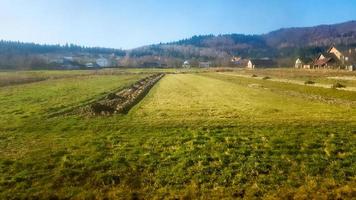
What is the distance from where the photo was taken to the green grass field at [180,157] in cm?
1084

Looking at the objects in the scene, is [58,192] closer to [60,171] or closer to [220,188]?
[60,171]

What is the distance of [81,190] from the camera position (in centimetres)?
1100

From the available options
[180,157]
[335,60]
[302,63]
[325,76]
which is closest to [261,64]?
[302,63]

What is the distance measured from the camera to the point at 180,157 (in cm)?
1388

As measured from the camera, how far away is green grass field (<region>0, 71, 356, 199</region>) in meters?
10.8

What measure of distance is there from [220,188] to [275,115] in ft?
46.2

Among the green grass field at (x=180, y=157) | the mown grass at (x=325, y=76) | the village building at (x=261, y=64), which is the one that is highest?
the village building at (x=261, y=64)

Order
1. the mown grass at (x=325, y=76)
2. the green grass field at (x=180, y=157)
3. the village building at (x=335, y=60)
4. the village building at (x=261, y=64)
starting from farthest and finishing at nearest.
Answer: the village building at (x=261, y=64) < the village building at (x=335, y=60) < the mown grass at (x=325, y=76) < the green grass field at (x=180, y=157)

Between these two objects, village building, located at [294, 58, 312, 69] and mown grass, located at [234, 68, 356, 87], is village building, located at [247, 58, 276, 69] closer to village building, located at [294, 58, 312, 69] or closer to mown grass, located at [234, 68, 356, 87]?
village building, located at [294, 58, 312, 69]

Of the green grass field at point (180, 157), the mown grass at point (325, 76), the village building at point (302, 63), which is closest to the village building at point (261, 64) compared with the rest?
the village building at point (302, 63)

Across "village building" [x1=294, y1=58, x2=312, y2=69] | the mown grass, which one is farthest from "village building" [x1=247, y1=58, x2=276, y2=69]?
the mown grass

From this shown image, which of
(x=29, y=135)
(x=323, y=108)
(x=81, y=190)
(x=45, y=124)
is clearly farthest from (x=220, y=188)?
(x=323, y=108)

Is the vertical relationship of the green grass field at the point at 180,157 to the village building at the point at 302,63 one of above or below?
below

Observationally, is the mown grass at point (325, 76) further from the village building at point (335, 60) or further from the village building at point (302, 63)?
the village building at point (302, 63)
